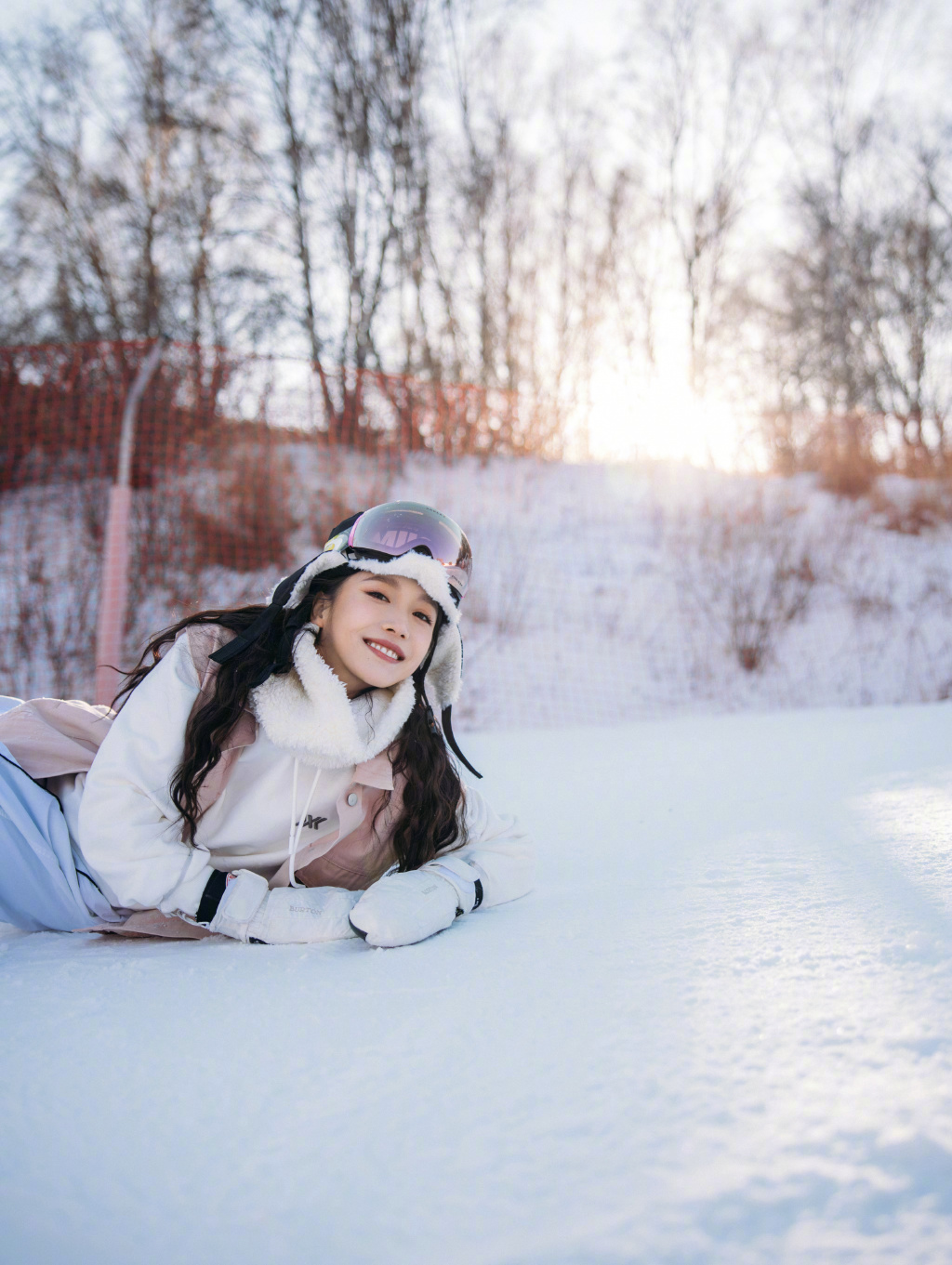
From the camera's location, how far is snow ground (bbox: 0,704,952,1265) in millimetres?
677

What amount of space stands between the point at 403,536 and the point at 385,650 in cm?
25

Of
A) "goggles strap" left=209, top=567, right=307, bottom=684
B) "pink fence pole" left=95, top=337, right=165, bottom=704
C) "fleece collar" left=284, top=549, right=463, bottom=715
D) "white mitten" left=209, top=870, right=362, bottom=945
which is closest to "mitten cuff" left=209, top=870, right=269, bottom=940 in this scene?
"white mitten" left=209, top=870, right=362, bottom=945

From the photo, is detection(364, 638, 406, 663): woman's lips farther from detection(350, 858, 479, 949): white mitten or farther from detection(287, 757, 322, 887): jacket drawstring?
detection(350, 858, 479, 949): white mitten

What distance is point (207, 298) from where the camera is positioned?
9359 millimetres

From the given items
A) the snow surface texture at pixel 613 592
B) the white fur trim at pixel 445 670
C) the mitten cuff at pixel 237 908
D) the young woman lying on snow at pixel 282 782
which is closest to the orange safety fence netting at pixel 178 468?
the snow surface texture at pixel 613 592

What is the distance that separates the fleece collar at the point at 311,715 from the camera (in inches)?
60.2

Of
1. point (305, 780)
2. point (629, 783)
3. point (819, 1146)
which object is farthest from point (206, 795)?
point (629, 783)

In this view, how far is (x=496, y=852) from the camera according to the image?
1698 mm

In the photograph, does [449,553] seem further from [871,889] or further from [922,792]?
[922,792]

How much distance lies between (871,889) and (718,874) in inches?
12.0

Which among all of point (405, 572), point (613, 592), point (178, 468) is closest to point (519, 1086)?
point (405, 572)

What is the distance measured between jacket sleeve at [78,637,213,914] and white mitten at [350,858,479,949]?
307 mm

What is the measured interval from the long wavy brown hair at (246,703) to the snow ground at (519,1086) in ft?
0.78

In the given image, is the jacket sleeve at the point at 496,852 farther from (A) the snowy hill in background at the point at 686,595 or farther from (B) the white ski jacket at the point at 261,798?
(A) the snowy hill in background at the point at 686,595
